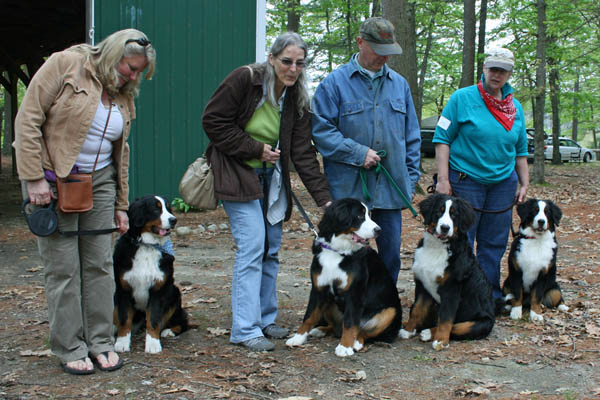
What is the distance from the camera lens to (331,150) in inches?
163

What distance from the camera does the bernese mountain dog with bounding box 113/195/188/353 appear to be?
3898 millimetres

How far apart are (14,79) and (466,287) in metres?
16.6

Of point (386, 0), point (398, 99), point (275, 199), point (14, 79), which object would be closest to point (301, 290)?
point (275, 199)

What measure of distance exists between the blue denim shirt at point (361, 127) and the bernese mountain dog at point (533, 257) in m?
1.36

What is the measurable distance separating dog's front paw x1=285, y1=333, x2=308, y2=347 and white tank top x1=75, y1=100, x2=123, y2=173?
182cm

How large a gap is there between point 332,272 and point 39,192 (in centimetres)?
196

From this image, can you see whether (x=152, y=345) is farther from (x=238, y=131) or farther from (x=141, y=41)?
(x=141, y=41)

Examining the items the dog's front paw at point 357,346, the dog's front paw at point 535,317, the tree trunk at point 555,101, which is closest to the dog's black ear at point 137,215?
the dog's front paw at point 357,346

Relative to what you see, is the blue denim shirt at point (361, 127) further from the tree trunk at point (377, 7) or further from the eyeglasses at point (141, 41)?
the tree trunk at point (377, 7)

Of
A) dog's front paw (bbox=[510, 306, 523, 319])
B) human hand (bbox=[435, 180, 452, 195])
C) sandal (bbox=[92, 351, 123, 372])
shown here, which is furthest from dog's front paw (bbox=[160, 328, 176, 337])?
dog's front paw (bbox=[510, 306, 523, 319])

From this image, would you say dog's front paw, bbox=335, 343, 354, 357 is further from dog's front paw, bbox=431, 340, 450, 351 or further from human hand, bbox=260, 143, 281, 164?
human hand, bbox=260, 143, 281, 164

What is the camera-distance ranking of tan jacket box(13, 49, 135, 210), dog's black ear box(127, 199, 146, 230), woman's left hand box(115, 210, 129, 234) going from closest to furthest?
tan jacket box(13, 49, 135, 210)
woman's left hand box(115, 210, 129, 234)
dog's black ear box(127, 199, 146, 230)

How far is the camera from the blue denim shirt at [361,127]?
4.17 meters

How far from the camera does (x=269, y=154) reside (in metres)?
3.91
